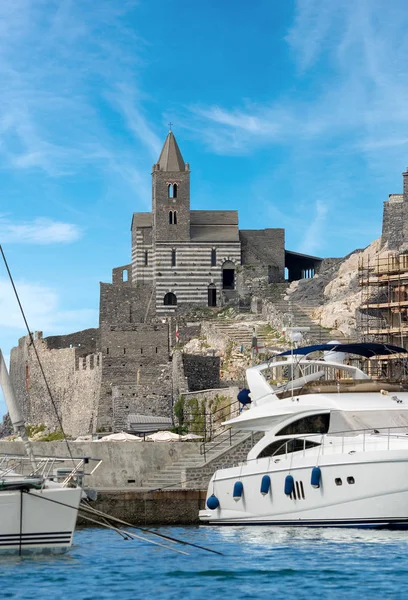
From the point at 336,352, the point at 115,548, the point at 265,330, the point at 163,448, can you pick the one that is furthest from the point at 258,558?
the point at 265,330

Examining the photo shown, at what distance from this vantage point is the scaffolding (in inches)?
1957

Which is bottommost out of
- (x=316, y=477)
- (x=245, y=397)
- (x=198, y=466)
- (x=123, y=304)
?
(x=316, y=477)

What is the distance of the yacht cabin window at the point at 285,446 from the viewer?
29094mm

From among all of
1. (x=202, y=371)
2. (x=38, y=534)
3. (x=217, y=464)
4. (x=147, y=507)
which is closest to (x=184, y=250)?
(x=202, y=371)

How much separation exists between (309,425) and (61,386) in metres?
37.4

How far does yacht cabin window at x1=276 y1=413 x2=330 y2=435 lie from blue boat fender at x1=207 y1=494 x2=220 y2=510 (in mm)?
2348

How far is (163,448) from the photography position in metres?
36.1

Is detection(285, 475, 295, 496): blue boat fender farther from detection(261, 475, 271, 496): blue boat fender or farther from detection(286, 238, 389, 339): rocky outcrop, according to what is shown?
detection(286, 238, 389, 339): rocky outcrop

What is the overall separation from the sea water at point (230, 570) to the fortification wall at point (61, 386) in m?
30.9

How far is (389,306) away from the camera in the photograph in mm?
50031

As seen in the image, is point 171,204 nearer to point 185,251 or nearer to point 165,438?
point 185,251

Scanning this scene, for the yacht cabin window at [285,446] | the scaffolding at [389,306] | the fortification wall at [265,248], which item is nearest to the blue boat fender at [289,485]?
the yacht cabin window at [285,446]

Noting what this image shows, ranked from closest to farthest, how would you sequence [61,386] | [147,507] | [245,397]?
[147,507]
[245,397]
[61,386]

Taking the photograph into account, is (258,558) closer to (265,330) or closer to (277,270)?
(265,330)
